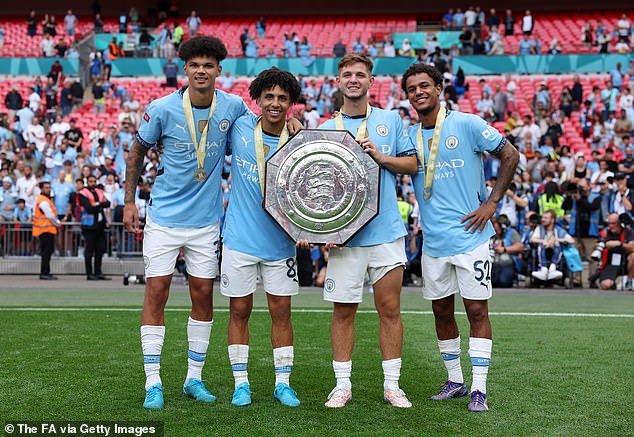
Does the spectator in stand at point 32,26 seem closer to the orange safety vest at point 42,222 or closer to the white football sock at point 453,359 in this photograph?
the orange safety vest at point 42,222

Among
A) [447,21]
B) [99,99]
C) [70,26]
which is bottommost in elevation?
[99,99]

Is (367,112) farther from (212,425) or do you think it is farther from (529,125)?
(529,125)

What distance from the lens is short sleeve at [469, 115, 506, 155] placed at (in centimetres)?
590

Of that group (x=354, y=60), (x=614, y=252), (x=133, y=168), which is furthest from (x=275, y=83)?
(x=614, y=252)

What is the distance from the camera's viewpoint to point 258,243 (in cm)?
583

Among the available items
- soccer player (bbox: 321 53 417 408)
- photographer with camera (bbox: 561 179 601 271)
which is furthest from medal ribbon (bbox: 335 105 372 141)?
photographer with camera (bbox: 561 179 601 271)

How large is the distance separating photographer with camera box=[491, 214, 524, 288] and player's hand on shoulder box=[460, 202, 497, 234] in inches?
344

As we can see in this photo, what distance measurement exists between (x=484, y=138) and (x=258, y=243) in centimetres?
172

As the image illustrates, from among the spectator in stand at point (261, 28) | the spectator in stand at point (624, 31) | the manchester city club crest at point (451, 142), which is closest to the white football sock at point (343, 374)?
the manchester city club crest at point (451, 142)

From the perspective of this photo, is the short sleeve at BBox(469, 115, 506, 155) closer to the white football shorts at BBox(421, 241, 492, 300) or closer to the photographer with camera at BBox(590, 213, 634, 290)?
the white football shorts at BBox(421, 241, 492, 300)

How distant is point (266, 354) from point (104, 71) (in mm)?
23920

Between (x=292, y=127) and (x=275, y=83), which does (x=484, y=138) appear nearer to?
(x=292, y=127)

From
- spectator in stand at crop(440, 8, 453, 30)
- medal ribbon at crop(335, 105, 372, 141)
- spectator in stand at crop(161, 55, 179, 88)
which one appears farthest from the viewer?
spectator in stand at crop(440, 8, 453, 30)

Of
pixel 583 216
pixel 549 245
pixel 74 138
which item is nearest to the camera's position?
pixel 549 245
